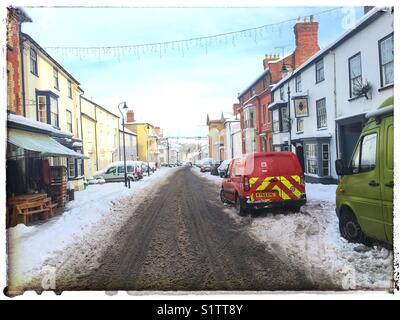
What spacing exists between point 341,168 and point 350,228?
72 cm

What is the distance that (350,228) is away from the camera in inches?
112

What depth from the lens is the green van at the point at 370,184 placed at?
7.43 feet

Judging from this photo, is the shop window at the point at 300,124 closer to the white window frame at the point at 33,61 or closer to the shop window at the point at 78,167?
the shop window at the point at 78,167

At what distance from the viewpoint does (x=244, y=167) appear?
4.23m

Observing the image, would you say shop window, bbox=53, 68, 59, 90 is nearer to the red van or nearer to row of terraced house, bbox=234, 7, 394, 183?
row of terraced house, bbox=234, 7, 394, 183

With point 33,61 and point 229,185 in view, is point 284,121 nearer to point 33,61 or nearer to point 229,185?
point 229,185

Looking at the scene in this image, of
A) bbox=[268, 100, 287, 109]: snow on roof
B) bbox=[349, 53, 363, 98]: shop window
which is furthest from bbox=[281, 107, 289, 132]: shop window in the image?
bbox=[349, 53, 363, 98]: shop window

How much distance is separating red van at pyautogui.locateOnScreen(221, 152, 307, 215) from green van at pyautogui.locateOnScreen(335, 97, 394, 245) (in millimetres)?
665

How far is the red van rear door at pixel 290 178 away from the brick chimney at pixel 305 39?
1282mm

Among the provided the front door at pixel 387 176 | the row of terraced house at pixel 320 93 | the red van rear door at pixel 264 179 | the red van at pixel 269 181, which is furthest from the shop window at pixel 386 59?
the red van rear door at pixel 264 179

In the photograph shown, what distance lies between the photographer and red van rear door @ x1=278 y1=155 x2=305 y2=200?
3.58 metres

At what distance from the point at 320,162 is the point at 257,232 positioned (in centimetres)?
128

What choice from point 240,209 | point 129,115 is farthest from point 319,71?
point 240,209
